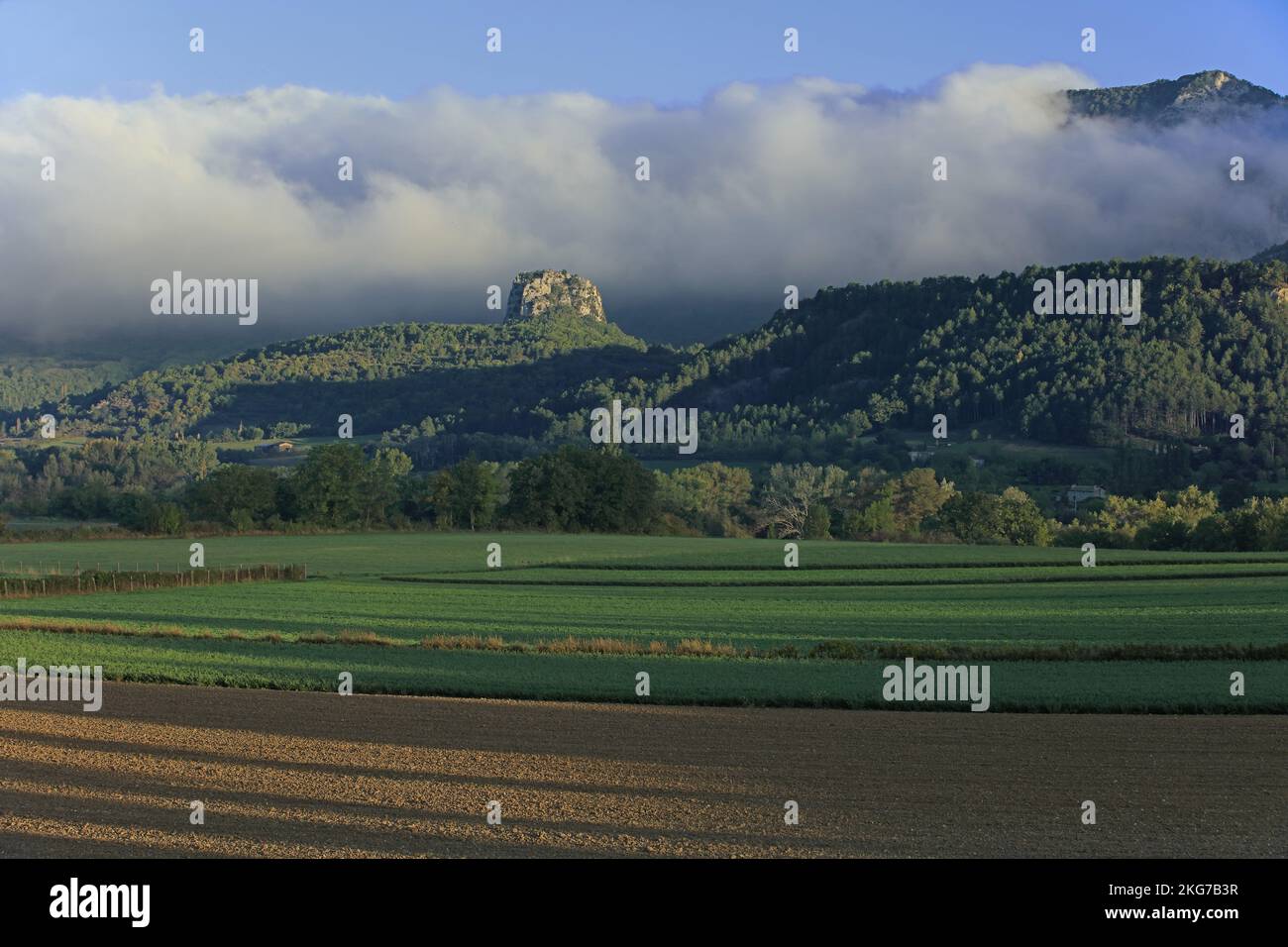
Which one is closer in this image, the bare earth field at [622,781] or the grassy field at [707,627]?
the bare earth field at [622,781]

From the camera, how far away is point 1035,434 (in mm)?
187625

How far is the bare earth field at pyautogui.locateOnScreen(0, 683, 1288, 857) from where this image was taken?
54.3 feet

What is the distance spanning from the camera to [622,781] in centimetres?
2055

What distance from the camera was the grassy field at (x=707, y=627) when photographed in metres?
32.2

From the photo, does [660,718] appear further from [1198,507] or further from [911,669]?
[1198,507]

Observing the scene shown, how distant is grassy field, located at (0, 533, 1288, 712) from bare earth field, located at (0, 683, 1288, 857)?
120 inches

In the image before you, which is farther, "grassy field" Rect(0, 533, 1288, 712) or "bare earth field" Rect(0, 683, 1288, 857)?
"grassy field" Rect(0, 533, 1288, 712)

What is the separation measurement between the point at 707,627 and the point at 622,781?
27026 millimetres

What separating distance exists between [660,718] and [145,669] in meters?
15.0

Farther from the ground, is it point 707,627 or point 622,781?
point 622,781

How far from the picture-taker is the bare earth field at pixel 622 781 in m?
16.6

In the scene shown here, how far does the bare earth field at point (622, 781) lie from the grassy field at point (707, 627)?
3048 mm

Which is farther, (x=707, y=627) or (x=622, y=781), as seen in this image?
(x=707, y=627)
